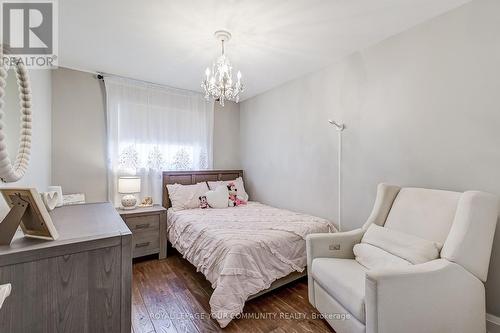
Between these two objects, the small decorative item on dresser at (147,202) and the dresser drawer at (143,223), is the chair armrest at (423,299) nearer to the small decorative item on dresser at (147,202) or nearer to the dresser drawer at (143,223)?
the dresser drawer at (143,223)

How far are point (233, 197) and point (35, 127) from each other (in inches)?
96.3

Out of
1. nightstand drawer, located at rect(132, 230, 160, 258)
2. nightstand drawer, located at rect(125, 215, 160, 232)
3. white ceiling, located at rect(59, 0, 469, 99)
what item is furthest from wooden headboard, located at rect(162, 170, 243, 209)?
white ceiling, located at rect(59, 0, 469, 99)

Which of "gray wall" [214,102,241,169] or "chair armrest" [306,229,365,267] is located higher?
"gray wall" [214,102,241,169]

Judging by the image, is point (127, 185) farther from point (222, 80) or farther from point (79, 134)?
point (222, 80)

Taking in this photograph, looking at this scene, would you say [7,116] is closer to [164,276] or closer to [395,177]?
[164,276]

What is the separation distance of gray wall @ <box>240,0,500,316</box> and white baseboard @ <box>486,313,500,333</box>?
4 cm

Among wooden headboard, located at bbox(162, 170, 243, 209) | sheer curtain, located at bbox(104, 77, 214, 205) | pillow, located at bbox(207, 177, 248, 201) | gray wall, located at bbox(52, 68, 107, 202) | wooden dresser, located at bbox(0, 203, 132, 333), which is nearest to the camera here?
wooden dresser, located at bbox(0, 203, 132, 333)

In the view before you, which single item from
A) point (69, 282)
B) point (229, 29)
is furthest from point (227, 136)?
point (69, 282)

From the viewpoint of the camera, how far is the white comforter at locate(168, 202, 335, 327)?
1.81 metres

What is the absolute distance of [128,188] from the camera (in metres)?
3.01

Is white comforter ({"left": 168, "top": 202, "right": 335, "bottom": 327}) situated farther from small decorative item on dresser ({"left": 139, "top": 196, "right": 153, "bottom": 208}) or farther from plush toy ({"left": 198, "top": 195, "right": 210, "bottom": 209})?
small decorative item on dresser ({"left": 139, "top": 196, "right": 153, "bottom": 208})

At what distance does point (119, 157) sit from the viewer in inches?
125

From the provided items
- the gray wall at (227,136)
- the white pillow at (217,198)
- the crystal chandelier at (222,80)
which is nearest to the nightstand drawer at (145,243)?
the white pillow at (217,198)

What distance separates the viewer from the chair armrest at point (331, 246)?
6.25ft
